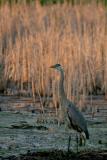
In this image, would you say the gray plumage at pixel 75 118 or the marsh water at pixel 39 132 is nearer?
the marsh water at pixel 39 132

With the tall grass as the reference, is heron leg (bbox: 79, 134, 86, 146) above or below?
below

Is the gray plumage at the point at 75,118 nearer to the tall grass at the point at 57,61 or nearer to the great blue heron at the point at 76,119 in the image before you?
the great blue heron at the point at 76,119

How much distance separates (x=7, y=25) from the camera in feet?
45.1

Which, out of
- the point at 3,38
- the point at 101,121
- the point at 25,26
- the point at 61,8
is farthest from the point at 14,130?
the point at 61,8

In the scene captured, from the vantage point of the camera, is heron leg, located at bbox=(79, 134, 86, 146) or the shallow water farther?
heron leg, located at bbox=(79, 134, 86, 146)

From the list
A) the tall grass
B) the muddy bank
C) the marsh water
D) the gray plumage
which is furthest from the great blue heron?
the tall grass

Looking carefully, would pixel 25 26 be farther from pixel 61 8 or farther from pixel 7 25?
pixel 61 8

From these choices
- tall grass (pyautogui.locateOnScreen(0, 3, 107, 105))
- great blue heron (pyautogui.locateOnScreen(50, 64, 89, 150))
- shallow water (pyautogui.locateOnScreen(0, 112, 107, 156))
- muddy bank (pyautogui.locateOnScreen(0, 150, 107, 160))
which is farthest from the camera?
tall grass (pyautogui.locateOnScreen(0, 3, 107, 105))

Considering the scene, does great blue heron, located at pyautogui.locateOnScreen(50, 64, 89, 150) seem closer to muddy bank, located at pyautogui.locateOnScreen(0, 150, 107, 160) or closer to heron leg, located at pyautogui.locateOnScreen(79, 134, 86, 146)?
heron leg, located at pyautogui.locateOnScreen(79, 134, 86, 146)

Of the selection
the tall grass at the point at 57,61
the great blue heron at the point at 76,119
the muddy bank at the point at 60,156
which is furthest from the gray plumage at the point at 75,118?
the tall grass at the point at 57,61

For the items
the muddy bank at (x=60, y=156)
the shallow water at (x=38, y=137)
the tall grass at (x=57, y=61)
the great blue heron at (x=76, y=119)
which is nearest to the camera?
the muddy bank at (x=60, y=156)

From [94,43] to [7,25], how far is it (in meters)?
3.16

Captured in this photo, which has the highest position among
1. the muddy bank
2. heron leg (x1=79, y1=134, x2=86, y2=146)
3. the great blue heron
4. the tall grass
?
the tall grass

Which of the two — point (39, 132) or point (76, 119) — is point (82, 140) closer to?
point (76, 119)
